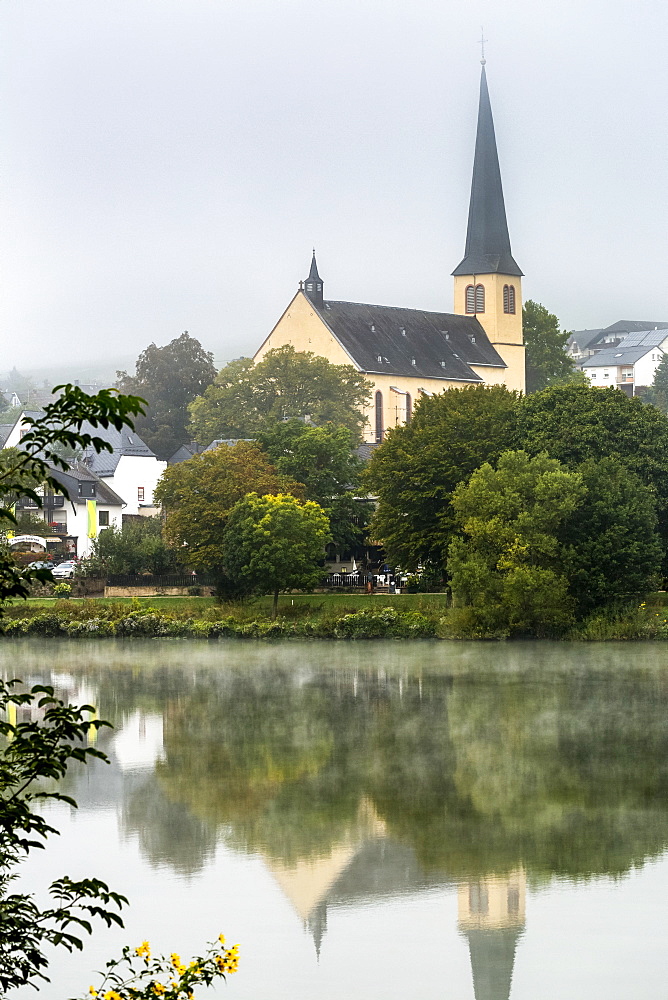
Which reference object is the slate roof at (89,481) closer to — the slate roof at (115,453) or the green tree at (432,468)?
the slate roof at (115,453)

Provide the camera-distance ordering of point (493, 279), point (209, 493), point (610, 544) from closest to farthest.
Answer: point (610, 544) → point (209, 493) → point (493, 279)

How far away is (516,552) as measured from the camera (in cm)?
4731

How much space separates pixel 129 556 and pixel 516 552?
69.6 ft

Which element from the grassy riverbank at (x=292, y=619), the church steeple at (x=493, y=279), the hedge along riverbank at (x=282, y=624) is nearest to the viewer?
the hedge along riverbank at (x=282, y=624)

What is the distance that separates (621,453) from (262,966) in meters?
41.7

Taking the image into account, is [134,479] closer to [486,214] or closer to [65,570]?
[65,570]

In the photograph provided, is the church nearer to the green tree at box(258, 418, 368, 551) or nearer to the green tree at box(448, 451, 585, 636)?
the green tree at box(258, 418, 368, 551)

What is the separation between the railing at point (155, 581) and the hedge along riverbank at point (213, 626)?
8198mm

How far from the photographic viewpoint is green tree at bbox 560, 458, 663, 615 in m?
48.1

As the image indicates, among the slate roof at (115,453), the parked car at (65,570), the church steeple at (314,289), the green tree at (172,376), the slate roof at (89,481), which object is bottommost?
the parked car at (65,570)

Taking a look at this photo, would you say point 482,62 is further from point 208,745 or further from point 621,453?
point 208,745

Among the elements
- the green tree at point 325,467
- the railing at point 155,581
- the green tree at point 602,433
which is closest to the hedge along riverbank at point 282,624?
the green tree at point 602,433

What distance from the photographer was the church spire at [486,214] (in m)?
116

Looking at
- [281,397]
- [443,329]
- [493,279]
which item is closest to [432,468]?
[281,397]
